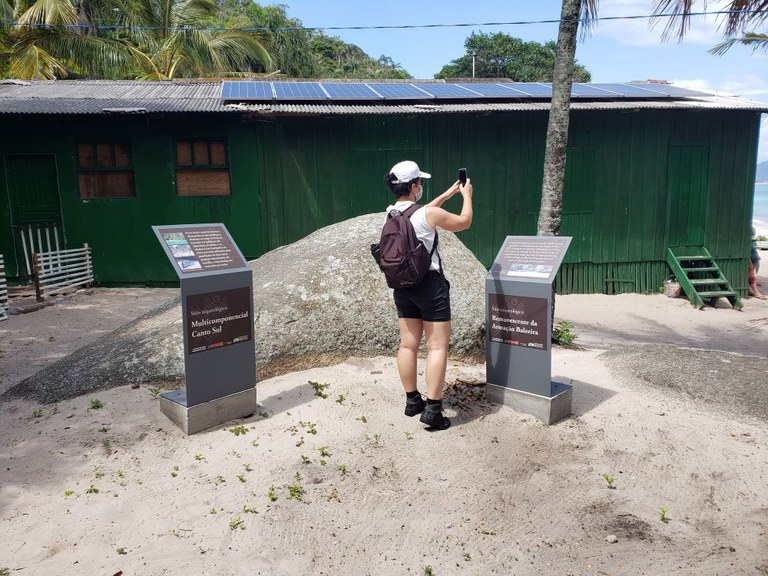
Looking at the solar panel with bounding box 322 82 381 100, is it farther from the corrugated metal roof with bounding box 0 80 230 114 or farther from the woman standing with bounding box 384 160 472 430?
the woman standing with bounding box 384 160 472 430

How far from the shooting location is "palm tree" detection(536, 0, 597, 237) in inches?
A: 260

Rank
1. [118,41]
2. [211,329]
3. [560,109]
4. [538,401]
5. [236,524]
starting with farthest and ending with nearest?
[118,41] → [560,109] → [538,401] → [211,329] → [236,524]

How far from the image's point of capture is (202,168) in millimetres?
10383

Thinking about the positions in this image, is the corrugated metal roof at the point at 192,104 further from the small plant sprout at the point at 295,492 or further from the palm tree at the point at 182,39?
the small plant sprout at the point at 295,492

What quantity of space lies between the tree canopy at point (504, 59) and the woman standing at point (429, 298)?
142 feet

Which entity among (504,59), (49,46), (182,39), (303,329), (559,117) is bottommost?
(303,329)

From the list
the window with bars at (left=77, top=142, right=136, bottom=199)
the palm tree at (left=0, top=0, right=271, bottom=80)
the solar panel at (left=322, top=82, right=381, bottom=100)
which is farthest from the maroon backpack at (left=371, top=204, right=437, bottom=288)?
the palm tree at (left=0, top=0, right=271, bottom=80)

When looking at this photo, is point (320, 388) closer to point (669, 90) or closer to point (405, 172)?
point (405, 172)

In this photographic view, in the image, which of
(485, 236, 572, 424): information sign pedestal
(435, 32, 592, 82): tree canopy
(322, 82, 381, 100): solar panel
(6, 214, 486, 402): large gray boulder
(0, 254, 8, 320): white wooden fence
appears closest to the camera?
(485, 236, 572, 424): information sign pedestal

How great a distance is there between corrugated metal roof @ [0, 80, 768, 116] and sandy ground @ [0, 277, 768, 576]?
595 centimetres

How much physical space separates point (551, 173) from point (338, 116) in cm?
473

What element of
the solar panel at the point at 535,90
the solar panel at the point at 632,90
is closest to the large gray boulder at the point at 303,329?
the solar panel at the point at 535,90

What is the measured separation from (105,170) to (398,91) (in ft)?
17.7

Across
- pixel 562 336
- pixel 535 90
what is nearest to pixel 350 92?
pixel 535 90
